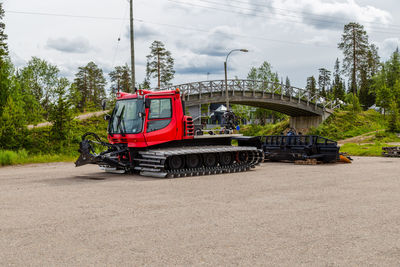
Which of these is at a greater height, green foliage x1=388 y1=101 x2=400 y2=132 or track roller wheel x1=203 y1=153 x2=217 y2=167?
green foliage x1=388 y1=101 x2=400 y2=132

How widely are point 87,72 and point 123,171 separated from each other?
78.6m

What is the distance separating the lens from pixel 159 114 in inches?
569

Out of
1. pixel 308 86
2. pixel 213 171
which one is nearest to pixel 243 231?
pixel 213 171

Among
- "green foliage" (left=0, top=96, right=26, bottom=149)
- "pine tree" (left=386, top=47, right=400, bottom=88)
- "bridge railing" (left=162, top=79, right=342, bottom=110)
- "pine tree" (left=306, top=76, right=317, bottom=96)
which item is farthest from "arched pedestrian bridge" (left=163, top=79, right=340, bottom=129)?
"pine tree" (left=306, top=76, right=317, bottom=96)

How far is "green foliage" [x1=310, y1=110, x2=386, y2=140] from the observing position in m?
45.1

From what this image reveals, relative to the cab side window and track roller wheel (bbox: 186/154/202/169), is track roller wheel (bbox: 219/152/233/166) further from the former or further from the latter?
the cab side window

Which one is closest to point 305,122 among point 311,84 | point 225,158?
point 225,158

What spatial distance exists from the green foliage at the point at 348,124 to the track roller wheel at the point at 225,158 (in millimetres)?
30607

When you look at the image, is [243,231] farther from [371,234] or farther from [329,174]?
[329,174]

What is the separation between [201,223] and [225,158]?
9.00 meters

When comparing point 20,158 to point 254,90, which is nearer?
point 20,158

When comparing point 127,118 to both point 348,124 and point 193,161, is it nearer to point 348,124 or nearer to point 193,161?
point 193,161

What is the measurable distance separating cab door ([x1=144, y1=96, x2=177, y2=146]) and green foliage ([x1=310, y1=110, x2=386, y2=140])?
3303 centimetres

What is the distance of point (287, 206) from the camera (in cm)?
858
